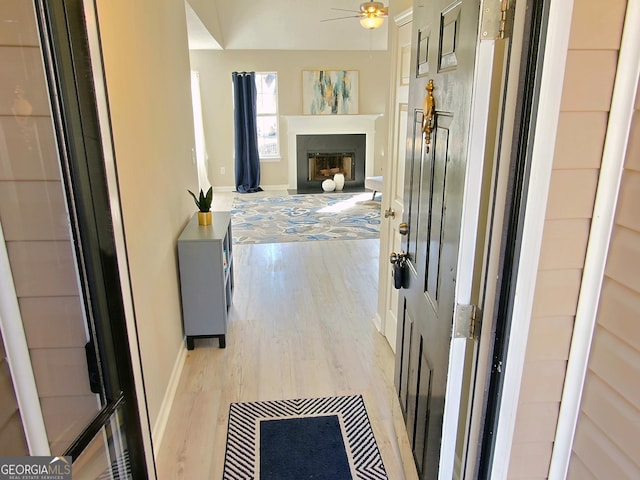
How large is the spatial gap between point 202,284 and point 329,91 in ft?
19.3

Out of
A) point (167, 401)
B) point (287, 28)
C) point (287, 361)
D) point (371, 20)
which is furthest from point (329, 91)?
point (167, 401)

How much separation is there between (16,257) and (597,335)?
1.30 meters

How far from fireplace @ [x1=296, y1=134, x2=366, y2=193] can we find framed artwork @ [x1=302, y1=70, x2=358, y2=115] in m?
0.46

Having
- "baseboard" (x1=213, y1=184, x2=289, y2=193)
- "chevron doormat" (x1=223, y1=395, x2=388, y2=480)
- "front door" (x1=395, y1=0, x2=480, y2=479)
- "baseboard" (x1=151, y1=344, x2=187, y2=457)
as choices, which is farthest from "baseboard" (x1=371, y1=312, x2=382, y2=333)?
"baseboard" (x1=213, y1=184, x2=289, y2=193)

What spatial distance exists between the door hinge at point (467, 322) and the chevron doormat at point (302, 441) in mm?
1050

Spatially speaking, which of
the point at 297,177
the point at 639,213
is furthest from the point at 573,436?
the point at 297,177

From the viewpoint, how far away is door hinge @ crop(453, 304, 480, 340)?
119cm

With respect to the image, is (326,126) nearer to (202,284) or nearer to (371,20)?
(371,20)

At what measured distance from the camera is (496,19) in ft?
3.24

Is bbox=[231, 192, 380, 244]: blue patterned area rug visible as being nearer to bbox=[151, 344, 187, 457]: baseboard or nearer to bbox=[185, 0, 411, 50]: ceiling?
bbox=[185, 0, 411, 50]: ceiling

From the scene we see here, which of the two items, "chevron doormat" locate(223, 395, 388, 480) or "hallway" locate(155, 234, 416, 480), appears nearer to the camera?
"chevron doormat" locate(223, 395, 388, 480)

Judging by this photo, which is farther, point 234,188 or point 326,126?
point 234,188

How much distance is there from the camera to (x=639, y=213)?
0.95 m

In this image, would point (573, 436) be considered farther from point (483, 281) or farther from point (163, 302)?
point (163, 302)
